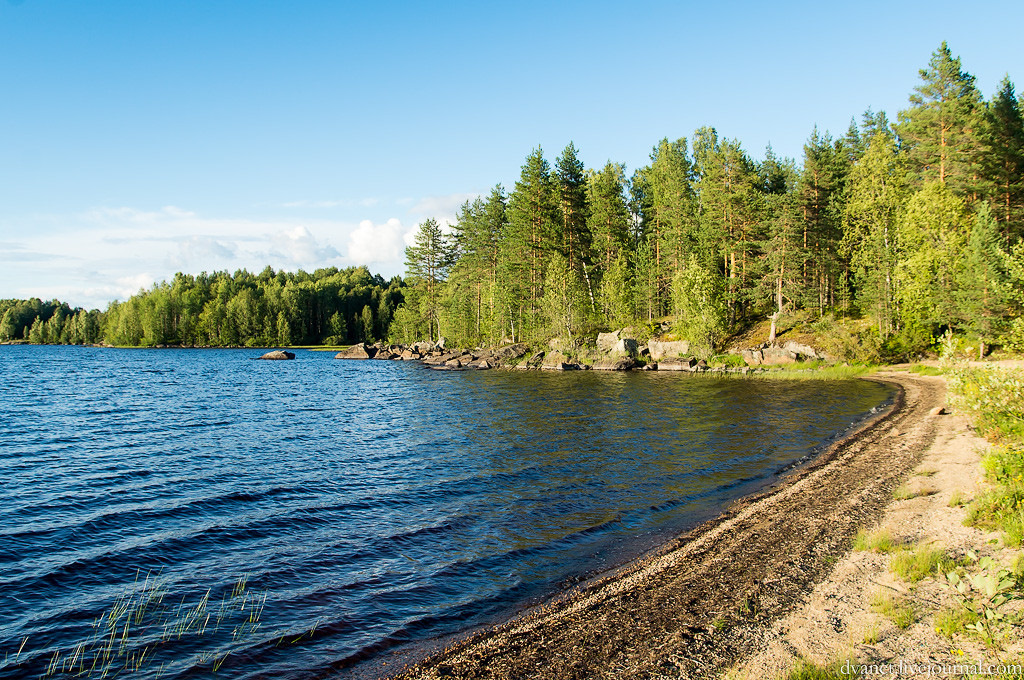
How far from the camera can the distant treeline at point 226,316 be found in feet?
500

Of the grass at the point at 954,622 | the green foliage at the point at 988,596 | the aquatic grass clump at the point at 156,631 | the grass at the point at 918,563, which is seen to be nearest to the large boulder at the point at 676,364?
the grass at the point at 918,563

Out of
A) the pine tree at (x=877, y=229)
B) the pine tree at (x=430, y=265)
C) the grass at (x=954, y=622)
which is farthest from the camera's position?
the pine tree at (x=430, y=265)

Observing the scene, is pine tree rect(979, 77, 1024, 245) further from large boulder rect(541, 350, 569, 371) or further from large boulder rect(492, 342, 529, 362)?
large boulder rect(492, 342, 529, 362)

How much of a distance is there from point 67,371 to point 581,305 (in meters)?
70.9

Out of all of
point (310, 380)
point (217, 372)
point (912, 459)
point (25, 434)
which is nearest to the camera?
point (912, 459)

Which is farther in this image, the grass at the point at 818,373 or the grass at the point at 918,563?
the grass at the point at 818,373

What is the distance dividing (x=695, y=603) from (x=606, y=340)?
6055 centimetres

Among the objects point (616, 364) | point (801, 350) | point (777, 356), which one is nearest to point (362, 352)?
point (616, 364)

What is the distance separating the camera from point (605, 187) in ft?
255

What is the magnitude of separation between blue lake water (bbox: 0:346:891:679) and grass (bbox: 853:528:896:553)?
465cm

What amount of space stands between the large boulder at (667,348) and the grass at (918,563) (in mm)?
54407

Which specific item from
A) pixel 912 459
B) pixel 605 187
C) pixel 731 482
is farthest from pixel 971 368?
pixel 605 187

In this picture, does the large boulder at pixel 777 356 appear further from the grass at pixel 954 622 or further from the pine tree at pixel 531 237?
the grass at pixel 954 622

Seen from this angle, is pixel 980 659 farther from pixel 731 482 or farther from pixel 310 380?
pixel 310 380
